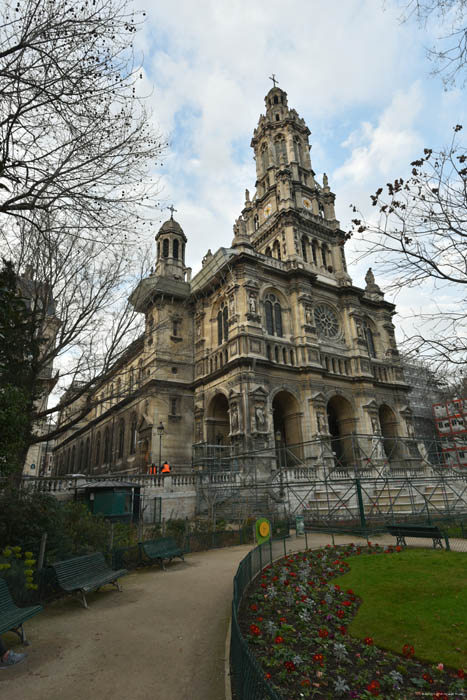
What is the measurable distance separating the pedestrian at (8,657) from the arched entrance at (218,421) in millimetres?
25443

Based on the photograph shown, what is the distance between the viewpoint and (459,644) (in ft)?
16.6

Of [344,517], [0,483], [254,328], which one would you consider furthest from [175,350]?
[0,483]

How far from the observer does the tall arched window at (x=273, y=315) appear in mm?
32009

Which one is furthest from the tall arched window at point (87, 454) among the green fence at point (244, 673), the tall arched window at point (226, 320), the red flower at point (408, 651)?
the red flower at point (408, 651)

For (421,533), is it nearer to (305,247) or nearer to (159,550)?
(159,550)

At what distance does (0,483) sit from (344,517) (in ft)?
51.0

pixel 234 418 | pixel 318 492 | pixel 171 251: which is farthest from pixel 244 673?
pixel 171 251

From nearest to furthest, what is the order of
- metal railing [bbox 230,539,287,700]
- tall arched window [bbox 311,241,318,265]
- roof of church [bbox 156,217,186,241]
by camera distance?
metal railing [bbox 230,539,287,700], tall arched window [bbox 311,241,318,265], roof of church [bbox 156,217,186,241]

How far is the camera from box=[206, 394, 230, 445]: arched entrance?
30766 mm

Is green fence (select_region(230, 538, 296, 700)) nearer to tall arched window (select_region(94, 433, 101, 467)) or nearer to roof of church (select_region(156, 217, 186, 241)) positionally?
roof of church (select_region(156, 217, 186, 241))

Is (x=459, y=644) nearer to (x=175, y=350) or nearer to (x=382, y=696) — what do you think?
(x=382, y=696)

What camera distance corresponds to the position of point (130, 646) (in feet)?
18.2

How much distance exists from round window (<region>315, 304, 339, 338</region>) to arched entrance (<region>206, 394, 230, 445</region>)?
1137 centimetres

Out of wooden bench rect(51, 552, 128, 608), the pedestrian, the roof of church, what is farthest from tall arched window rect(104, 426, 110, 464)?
the pedestrian
